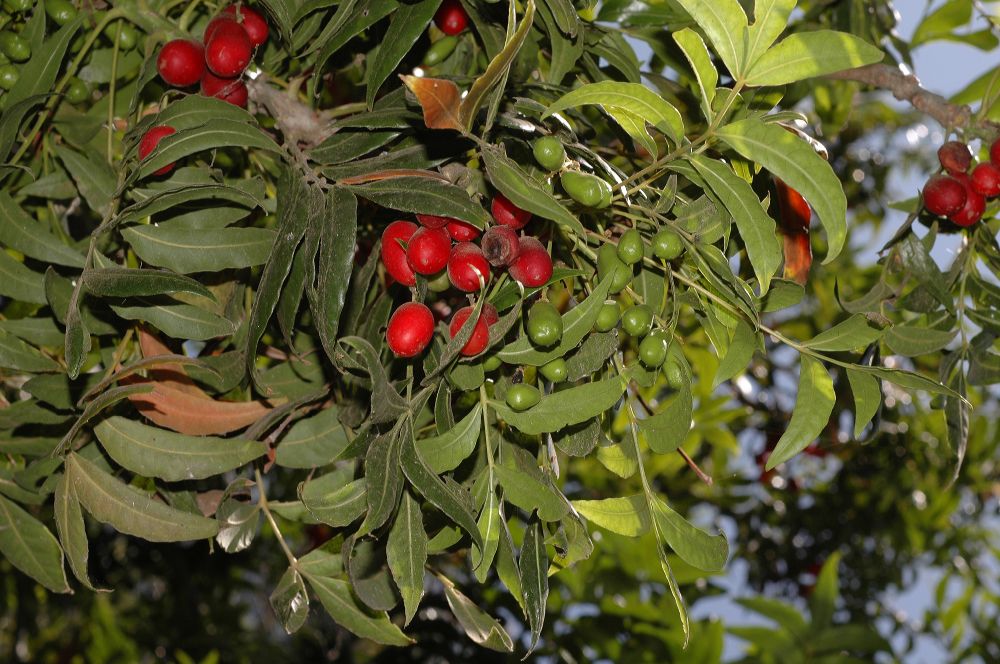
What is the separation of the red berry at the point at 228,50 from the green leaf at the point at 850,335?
53 centimetres

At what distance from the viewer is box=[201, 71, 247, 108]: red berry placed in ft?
2.78

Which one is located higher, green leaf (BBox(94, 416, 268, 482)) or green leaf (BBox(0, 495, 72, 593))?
green leaf (BBox(94, 416, 268, 482))

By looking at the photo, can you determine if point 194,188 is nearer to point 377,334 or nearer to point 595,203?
point 377,334

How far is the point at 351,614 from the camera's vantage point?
2.92ft

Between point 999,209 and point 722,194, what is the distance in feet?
1.79

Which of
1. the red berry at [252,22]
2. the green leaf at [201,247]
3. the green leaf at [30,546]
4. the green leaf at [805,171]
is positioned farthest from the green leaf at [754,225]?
the green leaf at [30,546]

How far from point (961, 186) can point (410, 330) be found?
0.62m

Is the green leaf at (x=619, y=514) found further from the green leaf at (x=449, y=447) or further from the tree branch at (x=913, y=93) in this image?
the tree branch at (x=913, y=93)

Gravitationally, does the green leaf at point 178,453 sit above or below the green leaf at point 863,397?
below

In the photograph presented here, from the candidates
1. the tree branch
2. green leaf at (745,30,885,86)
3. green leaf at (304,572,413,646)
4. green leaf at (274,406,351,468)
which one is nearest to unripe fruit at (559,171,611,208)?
green leaf at (745,30,885,86)

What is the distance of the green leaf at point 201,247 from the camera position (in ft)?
2.52

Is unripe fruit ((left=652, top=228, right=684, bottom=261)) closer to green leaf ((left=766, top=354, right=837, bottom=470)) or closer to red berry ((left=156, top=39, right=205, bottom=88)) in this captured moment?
green leaf ((left=766, top=354, right=837, bottom=470))

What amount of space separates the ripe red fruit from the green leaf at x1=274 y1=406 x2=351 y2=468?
68 centimetres

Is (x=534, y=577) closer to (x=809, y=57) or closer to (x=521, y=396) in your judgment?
(x=521, y=396)
